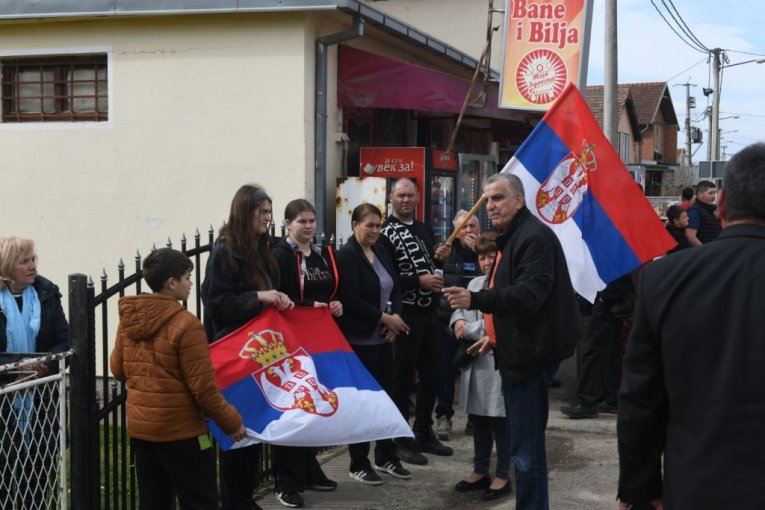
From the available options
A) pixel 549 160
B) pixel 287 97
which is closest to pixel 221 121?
pixel 287 97

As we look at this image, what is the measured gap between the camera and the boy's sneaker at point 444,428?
7770 mm

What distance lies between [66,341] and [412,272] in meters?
2.85

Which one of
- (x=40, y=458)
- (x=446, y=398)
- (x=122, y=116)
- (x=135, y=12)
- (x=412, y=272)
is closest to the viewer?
(x=40, y=458)

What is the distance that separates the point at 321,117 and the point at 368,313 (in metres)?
3.74

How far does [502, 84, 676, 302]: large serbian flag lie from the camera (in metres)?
6.45

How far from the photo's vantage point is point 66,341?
5.16 meters

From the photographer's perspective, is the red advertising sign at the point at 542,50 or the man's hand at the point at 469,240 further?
the red advertising sign at the point at 542,50

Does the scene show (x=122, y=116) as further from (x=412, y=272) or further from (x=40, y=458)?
(x=40, y=458)

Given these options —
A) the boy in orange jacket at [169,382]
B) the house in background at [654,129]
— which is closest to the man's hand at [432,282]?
the boy in orange jacket at [169,382]

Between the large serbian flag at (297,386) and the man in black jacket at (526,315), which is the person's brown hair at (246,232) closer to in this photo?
the large serbian flag at (297,386)

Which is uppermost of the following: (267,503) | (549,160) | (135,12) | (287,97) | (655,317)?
(135,12)

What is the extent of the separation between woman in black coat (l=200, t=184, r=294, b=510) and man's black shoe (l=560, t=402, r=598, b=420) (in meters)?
3.94

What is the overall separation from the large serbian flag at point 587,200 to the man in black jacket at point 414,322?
1.10 metres

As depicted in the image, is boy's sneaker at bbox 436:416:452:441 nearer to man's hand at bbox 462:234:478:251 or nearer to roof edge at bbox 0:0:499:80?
man's hand at bbox 462:234:478:251
